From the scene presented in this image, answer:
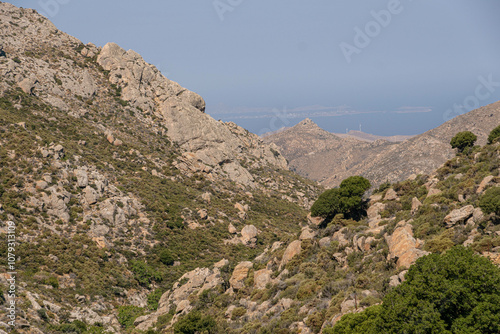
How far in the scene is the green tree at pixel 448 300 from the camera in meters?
14.7

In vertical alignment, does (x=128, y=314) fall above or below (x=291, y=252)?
above

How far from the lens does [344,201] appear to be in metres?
42.6

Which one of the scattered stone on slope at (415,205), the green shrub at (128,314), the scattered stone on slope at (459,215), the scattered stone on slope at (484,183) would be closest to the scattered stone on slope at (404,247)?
the scattered stone on slope at (459,215)

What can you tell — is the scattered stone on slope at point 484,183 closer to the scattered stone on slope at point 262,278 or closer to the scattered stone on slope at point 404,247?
the scattered stone on slope at point 404,247

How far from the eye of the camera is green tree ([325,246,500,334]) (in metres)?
14.7

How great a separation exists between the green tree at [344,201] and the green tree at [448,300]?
2497cm

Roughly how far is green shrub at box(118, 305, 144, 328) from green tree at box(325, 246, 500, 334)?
30.3 m

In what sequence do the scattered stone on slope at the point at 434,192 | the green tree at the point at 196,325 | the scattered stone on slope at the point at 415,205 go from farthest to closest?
1. the scattered stone on slope at the point at 434,192
2. the scattered stone on slope at the point at 415,205
3. the green tree at the point at 196,325

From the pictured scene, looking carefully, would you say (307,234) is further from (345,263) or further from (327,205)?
(345,263)

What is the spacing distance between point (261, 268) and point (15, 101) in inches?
2341

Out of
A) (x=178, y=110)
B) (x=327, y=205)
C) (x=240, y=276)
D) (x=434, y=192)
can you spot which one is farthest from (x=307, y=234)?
(x=178, y=110)

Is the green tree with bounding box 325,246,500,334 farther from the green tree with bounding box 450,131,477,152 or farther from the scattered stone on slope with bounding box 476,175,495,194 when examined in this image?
the green tree with bounding box 450,131,477,152

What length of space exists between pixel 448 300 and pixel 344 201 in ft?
89.7

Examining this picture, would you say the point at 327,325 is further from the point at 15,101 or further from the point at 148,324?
the point at 15,101
